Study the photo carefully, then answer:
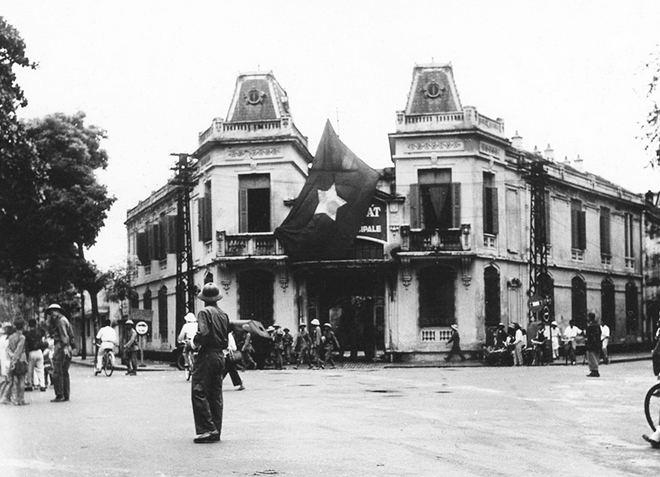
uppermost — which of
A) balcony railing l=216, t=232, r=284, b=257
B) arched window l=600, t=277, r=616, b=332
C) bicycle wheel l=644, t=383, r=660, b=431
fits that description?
balcony railing l=216, t=232, r=284, b=257

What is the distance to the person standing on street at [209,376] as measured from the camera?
36.6 feet

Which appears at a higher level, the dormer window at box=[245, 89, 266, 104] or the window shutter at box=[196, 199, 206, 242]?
the dormer window at box=[245, 89, 266, 104]

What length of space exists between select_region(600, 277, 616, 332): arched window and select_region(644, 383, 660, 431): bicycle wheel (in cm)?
3384

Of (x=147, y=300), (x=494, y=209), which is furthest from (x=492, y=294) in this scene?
(x=147, y=300)

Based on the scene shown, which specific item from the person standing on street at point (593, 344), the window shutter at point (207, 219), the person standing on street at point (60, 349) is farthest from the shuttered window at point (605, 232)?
the person standing on street at point (60, 349)

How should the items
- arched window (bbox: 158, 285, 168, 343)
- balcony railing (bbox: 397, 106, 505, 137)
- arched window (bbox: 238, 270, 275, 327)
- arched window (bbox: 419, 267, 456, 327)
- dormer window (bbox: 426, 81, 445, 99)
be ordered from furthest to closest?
arched window (bbox: 158, 285, 168, 343) < dormer window (bbox: 426, 81, 445, 99) < arched window (bbox: 238, 270, 275, 327) < balcony railing (bbox: 397, 106, 505, 137) < arched window (bbox: 419, 267, 456, 327)

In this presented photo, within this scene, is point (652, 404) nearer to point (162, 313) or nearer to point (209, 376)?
point (209, 376)

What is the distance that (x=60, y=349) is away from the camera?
57.8ft

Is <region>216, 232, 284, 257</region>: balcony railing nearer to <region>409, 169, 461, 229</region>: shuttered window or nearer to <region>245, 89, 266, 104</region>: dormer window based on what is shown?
<region>409, 169, 461, 229</region>: shuttered window

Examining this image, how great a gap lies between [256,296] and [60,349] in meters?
20.9

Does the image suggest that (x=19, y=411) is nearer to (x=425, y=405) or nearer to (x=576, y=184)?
(x=425, y=405)

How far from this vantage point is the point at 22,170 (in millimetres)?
25016

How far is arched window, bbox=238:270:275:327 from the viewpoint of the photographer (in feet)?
125

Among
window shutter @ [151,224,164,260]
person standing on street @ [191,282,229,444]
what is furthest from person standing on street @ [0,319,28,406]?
window shutter @ [151,224,164,260]
